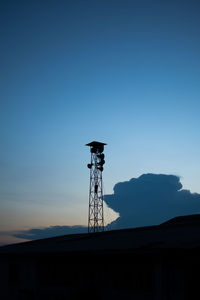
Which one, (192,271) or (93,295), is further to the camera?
(93,295)

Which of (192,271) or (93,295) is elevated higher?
(192,271)

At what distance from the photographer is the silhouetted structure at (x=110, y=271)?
54.8 ft

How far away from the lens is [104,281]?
20.0 metres

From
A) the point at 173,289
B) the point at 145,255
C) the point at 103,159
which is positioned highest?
the point at 103,159

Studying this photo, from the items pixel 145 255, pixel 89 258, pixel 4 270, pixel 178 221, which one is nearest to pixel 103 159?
pixel 178 221

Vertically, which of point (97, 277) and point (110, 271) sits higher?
point (110, 271)

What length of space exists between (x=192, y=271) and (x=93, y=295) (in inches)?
256

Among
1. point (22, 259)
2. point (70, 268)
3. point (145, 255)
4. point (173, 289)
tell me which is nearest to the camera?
point (173, 289)

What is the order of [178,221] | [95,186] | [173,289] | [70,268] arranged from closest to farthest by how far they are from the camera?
[173,289]
[70,268]
[178,221]
[95,186]

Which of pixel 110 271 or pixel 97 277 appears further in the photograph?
pixel 97 277

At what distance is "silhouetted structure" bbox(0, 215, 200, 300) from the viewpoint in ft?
54.8

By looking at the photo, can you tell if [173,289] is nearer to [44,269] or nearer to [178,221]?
[44,269]

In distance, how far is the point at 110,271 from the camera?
780 inches

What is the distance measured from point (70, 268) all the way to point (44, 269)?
2.50 m
